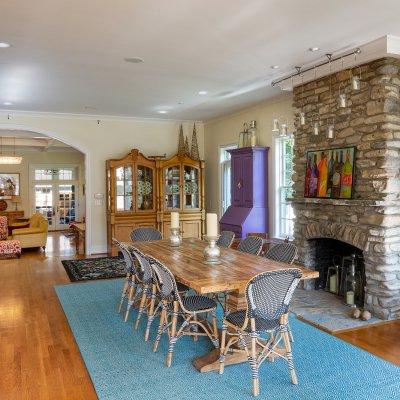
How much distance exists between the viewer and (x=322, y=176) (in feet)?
17.7

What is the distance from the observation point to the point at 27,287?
20.5 feet

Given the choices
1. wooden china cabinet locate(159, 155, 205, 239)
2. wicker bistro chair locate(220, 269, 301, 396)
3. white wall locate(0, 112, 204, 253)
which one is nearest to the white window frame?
wooden china cabinet locate(159, 155, 205, 239)

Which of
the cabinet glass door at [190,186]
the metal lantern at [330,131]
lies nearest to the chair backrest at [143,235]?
the metal lantern at [330,131]

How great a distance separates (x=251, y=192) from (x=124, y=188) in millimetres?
2899

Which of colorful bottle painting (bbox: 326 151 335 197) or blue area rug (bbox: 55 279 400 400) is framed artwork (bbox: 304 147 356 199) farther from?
blue area rug (bbox: 55 279 400 400)

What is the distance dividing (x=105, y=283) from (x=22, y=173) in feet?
30.0

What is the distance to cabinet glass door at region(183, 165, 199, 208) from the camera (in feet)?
30.4

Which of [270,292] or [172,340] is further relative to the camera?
[172,340]

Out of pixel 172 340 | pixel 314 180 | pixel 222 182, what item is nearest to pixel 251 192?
pixel 314 180

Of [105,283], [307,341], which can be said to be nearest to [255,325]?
[307,341]

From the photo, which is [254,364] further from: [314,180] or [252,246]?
[314,180]

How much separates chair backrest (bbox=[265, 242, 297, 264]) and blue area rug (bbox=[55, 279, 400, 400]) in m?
0.75

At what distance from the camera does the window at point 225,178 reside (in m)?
9.05

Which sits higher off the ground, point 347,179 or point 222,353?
point 347,179
